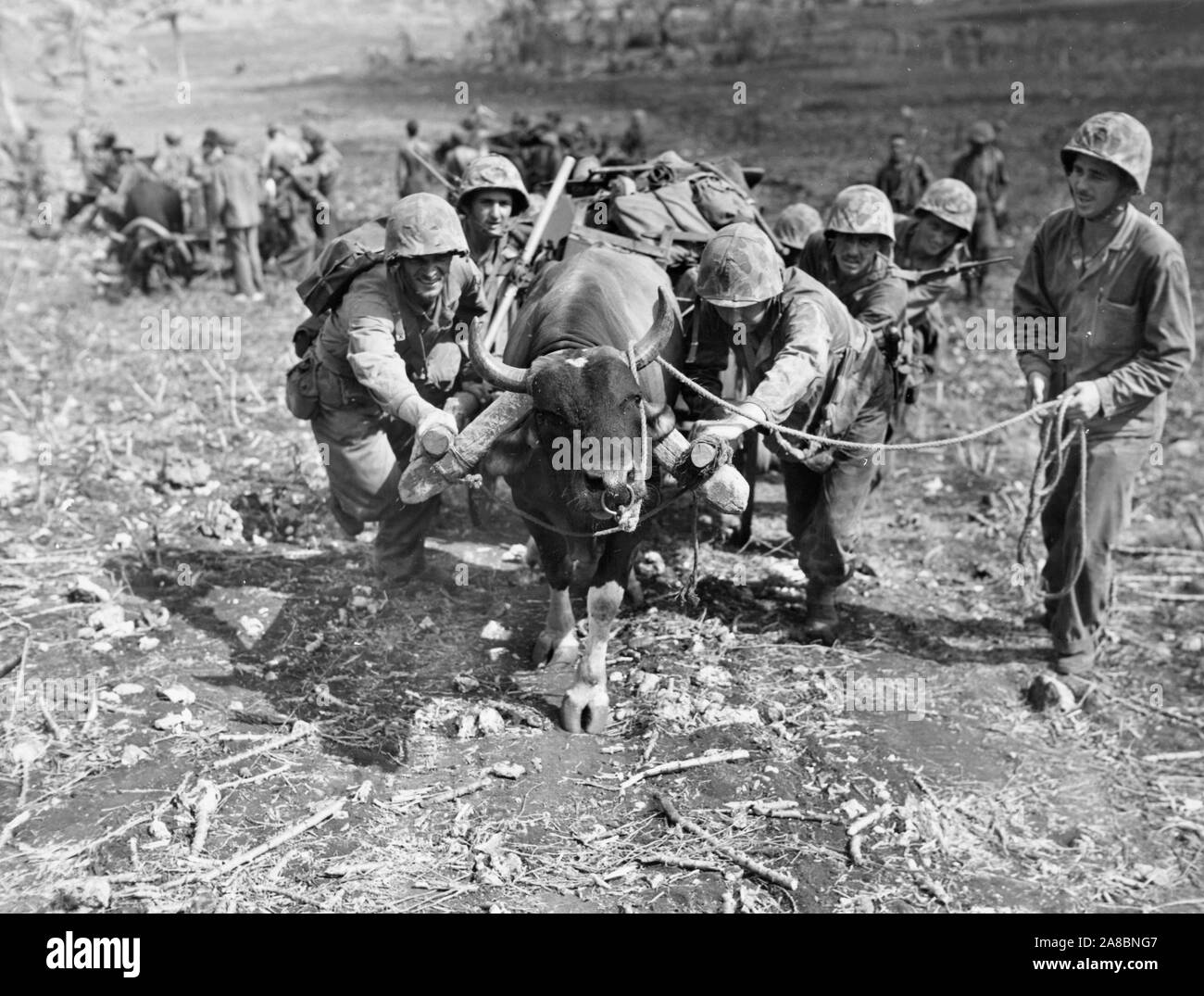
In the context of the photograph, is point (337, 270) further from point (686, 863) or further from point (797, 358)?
point (686, 863)

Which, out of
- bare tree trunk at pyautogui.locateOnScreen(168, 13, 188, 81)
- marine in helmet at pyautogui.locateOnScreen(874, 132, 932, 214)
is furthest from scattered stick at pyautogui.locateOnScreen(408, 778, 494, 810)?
bare tree trunk at pyautogui.locateOnScreen(168, 13, 188, 81)

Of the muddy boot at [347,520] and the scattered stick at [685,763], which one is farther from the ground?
the muddy boot at [347,520]

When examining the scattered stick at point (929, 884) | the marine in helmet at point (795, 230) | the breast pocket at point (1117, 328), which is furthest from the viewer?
the marine in helmet at point (795, 230)

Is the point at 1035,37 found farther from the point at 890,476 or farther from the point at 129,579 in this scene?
the point at 129,579

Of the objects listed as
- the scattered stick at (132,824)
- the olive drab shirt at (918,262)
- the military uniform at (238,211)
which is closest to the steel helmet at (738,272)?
the olive drab shirt at (918,262)

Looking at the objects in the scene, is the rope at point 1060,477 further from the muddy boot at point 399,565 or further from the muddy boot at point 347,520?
the muddy boot at point 347,520

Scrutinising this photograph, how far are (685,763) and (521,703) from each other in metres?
0.93

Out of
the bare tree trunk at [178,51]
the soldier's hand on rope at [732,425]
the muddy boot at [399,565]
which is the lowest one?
the muddy boot at [399,565]

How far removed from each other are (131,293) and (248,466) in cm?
659

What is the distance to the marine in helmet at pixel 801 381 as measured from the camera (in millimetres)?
5188

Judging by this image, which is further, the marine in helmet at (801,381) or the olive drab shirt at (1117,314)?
the olive drab shirt at (1117,314)

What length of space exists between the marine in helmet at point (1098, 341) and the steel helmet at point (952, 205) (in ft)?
5.00

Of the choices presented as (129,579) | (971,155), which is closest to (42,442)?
(129,579)

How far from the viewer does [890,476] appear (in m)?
8.54
